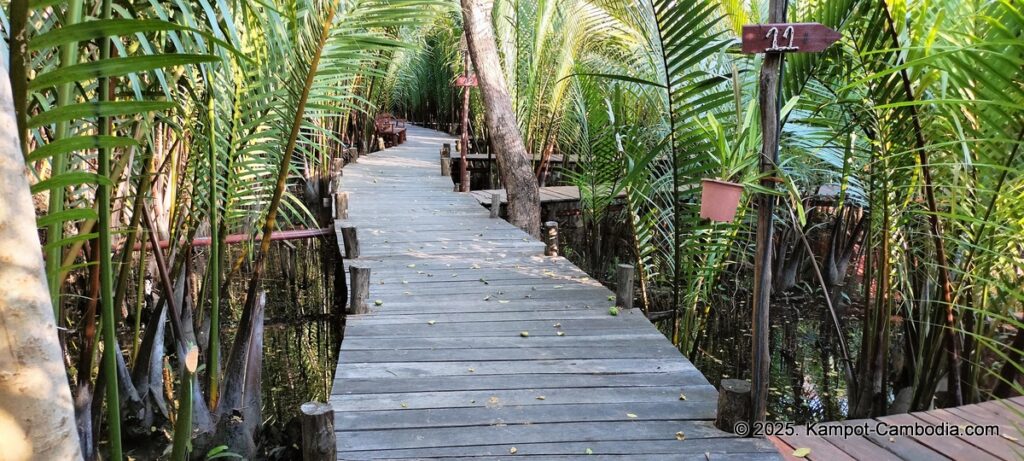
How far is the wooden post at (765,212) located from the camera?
7.41 feet

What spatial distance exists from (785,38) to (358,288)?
2.71 metres

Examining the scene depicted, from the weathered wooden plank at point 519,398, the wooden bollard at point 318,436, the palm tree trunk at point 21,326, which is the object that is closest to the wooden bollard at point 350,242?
the weathered wooden plank at point 519,398

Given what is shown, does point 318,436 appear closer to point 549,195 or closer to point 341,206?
point 341,206

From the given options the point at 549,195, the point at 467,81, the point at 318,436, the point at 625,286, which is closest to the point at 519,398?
the point at 318,436

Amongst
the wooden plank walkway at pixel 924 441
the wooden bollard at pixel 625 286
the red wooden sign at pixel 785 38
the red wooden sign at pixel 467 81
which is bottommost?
the wooden plank walkway at pixel 924 441

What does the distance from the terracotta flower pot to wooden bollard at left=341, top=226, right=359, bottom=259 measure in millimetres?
3329

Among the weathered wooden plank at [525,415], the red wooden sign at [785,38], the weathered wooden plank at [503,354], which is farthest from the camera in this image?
the weathered wooden plank at [503,354]

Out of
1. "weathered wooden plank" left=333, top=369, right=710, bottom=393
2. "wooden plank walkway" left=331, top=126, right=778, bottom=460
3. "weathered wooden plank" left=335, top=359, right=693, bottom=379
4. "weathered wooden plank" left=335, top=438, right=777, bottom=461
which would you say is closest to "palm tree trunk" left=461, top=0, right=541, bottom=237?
"wooden plank walkway" left=331, top=126, right=778, bottom=460

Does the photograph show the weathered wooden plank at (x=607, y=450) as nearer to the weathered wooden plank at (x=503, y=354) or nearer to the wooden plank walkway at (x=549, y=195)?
the weathered wooden plank at (x=503, y=354)

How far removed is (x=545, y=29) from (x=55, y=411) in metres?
8.52

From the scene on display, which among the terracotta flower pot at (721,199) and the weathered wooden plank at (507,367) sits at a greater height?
the terracotta flower pot at (721,199)

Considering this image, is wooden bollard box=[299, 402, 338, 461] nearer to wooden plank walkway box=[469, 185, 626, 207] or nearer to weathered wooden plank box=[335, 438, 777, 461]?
weathered wooden plank box=[335, 438, 777, 461]

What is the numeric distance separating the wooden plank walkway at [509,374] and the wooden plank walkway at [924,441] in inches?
7.1

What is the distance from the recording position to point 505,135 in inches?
282
